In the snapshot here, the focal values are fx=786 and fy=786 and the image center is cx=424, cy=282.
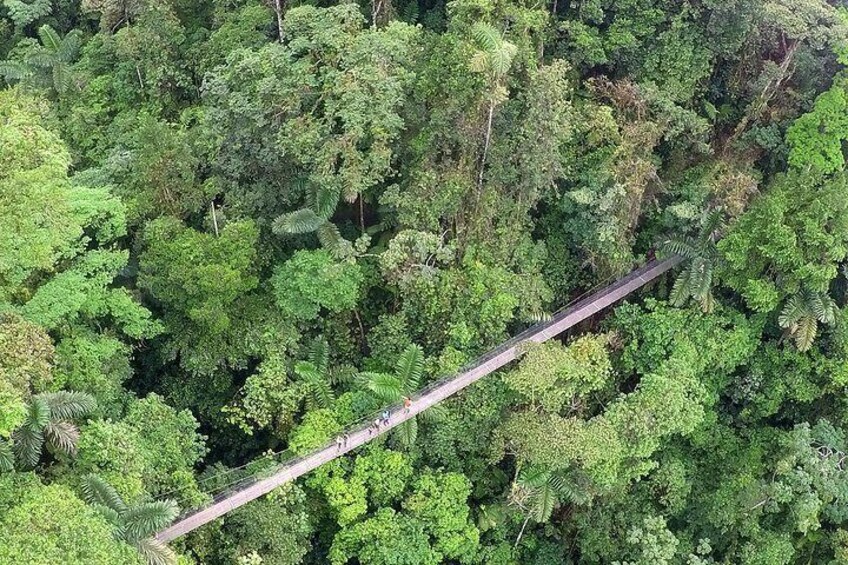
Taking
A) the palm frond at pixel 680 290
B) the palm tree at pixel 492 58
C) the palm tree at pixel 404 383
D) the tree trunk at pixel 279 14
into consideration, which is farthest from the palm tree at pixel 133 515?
the palm frond at pixel 680 290

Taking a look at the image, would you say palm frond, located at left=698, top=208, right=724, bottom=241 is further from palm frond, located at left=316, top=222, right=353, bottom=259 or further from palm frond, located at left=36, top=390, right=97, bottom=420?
palm frond, located at left=36, top=390, right=97, bottom=420

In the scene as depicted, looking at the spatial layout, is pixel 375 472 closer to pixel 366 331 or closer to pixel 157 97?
pixel 366 331

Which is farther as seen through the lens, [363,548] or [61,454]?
[363,548]

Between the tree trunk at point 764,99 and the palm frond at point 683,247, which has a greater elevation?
the tree trunk at point 764,99

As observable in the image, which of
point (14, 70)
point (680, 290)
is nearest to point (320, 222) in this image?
point (680, 290)

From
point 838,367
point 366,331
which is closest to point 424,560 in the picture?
point 366,331

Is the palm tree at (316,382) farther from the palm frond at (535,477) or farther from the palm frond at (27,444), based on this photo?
the palm frond at (27,444)
